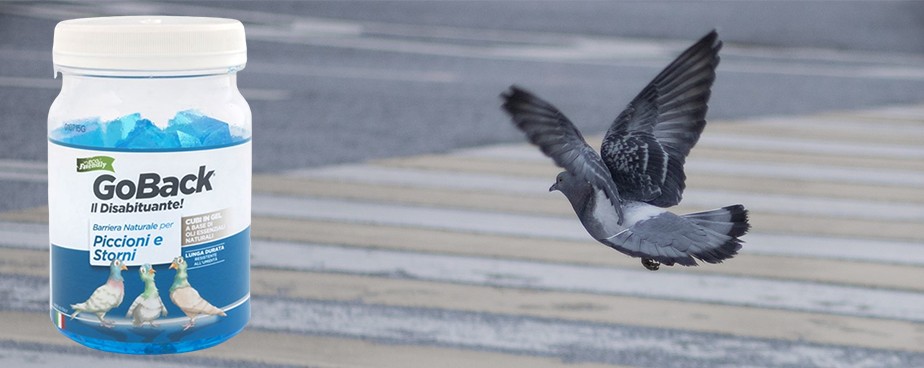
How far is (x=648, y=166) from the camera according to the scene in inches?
48.1

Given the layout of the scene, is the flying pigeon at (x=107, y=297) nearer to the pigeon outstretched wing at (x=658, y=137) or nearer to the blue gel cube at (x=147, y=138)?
the blue gel cube at (x=147, y=138)

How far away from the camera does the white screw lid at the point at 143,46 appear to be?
201 centimetres

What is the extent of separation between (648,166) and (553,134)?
0.73 feet

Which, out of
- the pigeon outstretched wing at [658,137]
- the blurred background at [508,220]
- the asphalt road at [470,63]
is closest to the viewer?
the pigeon outstretched wing at [658,137]

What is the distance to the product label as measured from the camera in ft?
6.78

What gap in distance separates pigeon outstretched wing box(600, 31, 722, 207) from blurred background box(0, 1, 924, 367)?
13.3 inches

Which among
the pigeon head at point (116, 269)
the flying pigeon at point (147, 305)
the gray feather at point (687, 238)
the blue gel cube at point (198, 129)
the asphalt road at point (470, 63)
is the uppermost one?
the gray feather at point (687, 238)

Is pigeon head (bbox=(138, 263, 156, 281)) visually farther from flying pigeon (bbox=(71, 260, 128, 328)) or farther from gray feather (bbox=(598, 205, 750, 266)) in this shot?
gray feather (bbox=(598, 205, 750, 266))

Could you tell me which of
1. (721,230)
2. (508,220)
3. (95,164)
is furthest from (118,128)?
(508,220)

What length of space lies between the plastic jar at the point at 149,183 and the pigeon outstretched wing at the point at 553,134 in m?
1.17

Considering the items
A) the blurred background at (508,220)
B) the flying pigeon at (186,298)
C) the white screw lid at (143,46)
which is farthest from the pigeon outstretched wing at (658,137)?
the flying pigeon at (186,298)

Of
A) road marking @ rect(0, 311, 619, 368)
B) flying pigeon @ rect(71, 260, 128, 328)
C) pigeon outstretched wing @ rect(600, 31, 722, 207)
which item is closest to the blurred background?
road marking @ rect(0, 311, 619, 368)

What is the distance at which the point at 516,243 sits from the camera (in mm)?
4438

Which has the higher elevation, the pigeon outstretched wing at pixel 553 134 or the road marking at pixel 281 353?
the pigeon outstretched wing at pixel 553 134
